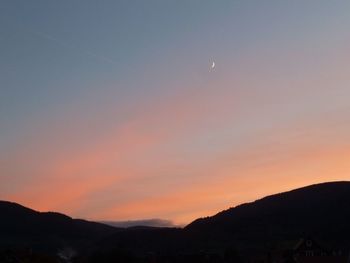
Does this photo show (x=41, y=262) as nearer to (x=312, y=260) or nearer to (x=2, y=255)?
Result: (x=2, y=255)

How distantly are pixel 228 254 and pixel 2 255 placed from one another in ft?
260

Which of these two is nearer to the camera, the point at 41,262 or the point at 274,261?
the point at 41,262

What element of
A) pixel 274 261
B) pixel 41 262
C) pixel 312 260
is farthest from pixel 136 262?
pixel 41 262

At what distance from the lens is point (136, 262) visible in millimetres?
127875

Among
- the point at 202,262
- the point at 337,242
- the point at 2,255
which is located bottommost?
the point at 2,255

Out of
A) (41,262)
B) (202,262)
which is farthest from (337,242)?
(41,262)

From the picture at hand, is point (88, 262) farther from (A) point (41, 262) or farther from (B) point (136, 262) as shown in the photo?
(A) point (41, 262)

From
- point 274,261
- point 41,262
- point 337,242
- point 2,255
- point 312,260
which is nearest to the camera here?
point 2,255

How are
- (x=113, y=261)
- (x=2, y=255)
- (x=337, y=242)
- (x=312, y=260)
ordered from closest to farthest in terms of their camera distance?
(x=2, y=255), (x=312, y=260), (x=113, y=261), (x=337, y=242)

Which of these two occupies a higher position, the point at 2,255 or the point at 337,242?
the point at 337,242

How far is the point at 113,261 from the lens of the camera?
126m

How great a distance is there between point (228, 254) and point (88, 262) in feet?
91.7

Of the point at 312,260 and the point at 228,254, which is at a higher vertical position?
the point at 228,254

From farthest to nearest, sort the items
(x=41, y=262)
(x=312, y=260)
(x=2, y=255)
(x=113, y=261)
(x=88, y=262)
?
(x=88, y=262), (x=113, y=261), (x=312, y=260), (x=41, y=262), (x=2, y=255)
